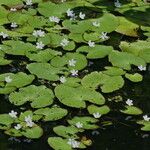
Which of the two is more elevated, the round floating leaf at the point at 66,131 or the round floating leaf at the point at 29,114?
the round floating leaf at the point at 29,114

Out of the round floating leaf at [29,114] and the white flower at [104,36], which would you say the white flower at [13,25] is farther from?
the round floating leaf at [29,114]

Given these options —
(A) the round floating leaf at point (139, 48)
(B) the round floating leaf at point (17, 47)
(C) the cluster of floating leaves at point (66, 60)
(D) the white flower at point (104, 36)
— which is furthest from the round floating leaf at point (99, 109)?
(D) the white flower at point (104, 36)

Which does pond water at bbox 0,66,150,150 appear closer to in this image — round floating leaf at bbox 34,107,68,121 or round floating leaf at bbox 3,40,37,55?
round floating leaf at bbox 34,107,68,121

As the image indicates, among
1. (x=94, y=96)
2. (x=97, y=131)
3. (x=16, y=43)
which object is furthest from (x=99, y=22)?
(x=97, y=131)

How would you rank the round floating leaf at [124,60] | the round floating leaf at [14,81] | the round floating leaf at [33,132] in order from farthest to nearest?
1. the round floating leaf at [124,60]
2. the round floating leaf at [14,81]
3. the round floating leaf at [33,132]

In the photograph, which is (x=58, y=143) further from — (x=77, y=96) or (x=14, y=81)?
(x=14, y=81)
